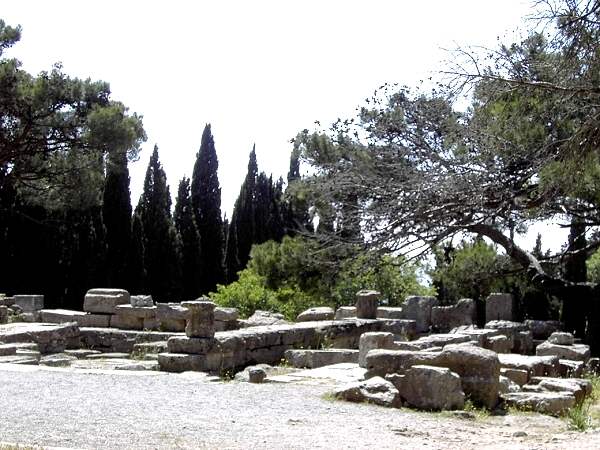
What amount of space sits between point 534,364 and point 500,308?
25.7 feet

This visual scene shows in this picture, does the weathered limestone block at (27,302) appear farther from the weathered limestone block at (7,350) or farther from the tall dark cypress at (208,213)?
the tall dark cypress at (208,213)

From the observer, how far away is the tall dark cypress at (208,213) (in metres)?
38.6

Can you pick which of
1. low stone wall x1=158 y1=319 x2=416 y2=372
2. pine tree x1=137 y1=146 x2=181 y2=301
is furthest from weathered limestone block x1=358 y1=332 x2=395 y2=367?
pine tree x1=137 y1=146 x2=181 y2=301

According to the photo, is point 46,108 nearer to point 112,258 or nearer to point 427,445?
point 112,258

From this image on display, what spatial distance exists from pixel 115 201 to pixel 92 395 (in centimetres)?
2568

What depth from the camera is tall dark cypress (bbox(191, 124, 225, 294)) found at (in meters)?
38.6

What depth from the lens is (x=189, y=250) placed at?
37656 millimetres

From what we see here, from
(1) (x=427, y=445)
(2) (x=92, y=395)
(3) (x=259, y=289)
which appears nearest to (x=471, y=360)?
(1) (x=427, y=445)

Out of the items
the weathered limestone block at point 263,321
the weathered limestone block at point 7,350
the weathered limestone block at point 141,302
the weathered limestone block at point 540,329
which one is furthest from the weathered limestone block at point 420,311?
the weathered limestone block at point 7,350

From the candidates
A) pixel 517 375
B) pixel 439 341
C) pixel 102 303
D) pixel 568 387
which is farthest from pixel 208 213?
pixel 568 387

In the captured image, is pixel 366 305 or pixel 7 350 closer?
pixel 7 350

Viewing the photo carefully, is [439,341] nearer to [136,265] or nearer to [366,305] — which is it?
[366,305]

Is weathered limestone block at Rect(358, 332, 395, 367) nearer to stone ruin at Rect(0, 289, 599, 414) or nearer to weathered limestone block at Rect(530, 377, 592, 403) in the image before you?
stone ruin at Rect(0, 289, 599, 414)

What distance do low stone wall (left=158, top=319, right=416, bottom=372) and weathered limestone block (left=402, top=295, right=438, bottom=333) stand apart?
0.91 meters
